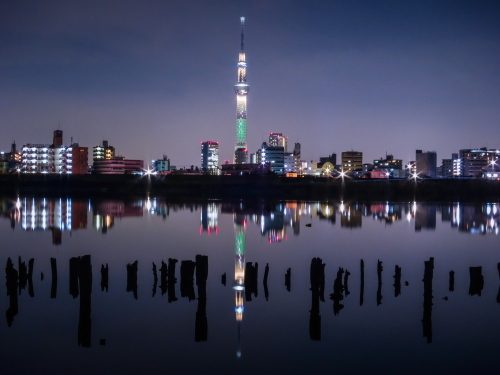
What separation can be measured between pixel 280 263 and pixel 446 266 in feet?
29.6

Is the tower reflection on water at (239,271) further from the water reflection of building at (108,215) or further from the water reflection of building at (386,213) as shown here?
the water reflection of building at (386,213)

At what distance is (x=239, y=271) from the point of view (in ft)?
85.6

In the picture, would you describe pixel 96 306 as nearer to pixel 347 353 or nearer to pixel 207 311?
pixel 207 311

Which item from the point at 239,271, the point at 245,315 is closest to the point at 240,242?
the point at 239,271

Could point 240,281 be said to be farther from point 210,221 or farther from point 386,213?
point 386,213

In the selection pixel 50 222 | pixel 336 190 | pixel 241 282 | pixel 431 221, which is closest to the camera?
pixel 241 282

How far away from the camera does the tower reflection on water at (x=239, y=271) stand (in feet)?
58.7

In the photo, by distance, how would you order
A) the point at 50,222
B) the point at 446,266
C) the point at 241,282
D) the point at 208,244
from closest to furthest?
the point at 241,282
the point at 446,266
the point at 208,244
the point at 50,222

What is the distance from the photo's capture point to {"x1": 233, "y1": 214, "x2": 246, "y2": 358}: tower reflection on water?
17.9m

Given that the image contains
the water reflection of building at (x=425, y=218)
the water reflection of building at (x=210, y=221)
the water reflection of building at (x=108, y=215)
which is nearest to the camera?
the water reflection of building at (x=210, y=221)

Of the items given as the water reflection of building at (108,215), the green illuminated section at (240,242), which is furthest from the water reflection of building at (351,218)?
the water reflection of building at (108,215)

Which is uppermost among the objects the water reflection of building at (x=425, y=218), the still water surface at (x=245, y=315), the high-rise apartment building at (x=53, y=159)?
the high-rise apartment building at (x=53, y=159)

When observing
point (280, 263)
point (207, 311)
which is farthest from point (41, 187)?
point (207, 311)

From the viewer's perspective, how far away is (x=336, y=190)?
108688 millimetres
